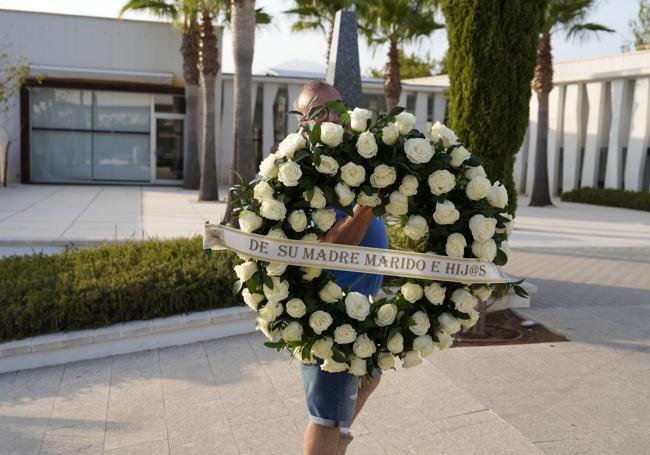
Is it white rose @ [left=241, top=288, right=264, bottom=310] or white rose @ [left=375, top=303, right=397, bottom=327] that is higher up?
white rose @ [left=241, top=288, right=264, bottom=310]

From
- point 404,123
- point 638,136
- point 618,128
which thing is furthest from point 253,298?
point 618,128

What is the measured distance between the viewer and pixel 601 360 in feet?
17.9

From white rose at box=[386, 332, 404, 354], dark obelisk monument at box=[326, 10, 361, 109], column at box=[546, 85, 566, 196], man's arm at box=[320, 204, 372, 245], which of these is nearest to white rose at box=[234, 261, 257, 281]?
man's arm at box=[320, 204, 372, 245]

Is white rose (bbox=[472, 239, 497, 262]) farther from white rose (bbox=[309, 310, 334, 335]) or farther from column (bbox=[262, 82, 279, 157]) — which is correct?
column (bbox=[262, 82, 279, 157])

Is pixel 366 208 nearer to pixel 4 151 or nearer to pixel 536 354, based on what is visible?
pixel 536 354

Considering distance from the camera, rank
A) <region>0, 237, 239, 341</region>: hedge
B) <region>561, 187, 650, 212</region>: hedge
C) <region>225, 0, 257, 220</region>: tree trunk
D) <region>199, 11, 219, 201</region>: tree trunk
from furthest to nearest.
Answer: <region>561, 187, 650, 212</region>: hedge, <region>199, 11, 219, 201</region>: tree trunk, <region>225, 0, 257, 220</region>: tree trunk, <region>0, 237, 239, 341</region>: hedge

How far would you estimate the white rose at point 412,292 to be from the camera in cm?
283

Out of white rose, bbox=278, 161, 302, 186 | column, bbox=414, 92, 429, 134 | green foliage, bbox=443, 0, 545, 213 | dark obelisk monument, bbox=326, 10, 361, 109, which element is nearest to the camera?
white rose, bbox=278, 161, 302, 186

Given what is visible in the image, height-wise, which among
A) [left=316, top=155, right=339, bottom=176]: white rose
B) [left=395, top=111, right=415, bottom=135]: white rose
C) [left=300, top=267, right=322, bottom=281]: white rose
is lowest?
[left=300, top=267, right=322, bottom=281]: white rose

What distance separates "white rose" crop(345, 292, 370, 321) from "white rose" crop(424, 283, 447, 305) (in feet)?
0.91

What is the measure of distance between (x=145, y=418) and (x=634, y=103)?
2414cm

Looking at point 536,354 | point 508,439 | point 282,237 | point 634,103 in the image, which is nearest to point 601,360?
point 536,354

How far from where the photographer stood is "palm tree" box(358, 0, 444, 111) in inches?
888

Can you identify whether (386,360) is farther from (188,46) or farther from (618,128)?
(618,128)
